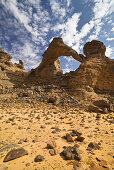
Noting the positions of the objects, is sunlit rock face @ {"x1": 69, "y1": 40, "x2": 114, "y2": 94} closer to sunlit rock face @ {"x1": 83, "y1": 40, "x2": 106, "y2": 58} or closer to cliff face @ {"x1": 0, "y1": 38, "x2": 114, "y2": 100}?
cliff face @ {"x1": 0, "y1": 38, "x2": 114, "y2": 100}

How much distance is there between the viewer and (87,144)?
2.56 meters

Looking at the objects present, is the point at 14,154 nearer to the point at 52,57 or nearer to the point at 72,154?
the point at 72,154

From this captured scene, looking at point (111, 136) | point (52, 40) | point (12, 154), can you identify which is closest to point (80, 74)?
point (111, 136)

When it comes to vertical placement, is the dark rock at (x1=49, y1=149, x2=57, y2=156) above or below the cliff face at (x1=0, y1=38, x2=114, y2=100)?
below

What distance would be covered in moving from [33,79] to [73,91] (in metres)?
14.7

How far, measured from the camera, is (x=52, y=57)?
22.7 m

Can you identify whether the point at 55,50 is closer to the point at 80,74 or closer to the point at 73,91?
the point at 80,74

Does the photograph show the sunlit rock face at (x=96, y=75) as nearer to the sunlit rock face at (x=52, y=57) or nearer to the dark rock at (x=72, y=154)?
the sunlit rock face at (x=52, y=57)

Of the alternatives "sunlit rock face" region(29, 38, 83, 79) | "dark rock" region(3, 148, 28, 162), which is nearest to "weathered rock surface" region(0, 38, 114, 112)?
"sunlit rock face" region(29, 38, 83, 79)

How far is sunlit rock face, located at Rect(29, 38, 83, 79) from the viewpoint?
2003cm

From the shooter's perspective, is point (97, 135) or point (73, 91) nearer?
point (97, 135)

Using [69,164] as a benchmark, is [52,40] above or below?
above

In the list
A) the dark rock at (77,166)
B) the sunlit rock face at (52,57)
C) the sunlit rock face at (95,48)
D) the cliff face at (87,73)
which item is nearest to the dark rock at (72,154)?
the dark rock at (77,166)

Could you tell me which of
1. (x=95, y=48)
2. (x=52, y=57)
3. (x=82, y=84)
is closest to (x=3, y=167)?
(x=82, y=84)
